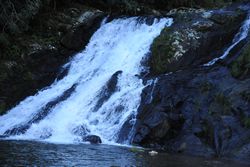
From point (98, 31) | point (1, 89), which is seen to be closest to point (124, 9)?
point (98, 31)

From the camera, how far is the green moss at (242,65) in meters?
21.3

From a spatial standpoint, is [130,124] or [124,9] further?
[124,9]

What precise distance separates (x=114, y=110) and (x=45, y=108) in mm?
4130

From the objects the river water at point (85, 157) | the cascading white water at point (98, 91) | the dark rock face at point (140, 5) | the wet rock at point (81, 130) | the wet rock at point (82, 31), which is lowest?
the river water at point (85, 157)

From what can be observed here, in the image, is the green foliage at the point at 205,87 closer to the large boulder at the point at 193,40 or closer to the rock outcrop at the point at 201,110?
the rock outcrop at the point at 201,110

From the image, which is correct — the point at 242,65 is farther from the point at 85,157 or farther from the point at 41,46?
the point at 41,46

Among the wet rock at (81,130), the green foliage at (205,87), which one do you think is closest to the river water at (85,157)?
the wet rock at (81,130)

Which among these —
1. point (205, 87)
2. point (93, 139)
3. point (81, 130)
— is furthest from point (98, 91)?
point (205, 87)

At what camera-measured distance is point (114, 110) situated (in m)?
22.8

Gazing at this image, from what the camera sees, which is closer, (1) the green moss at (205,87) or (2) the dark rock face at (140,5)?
(1) the green moss at (205,87)

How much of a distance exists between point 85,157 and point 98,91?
970 centimetres

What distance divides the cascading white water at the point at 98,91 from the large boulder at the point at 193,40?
118 cm

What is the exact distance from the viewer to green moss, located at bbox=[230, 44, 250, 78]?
2128cm

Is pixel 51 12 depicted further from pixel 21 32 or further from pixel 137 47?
pixel 137 47
